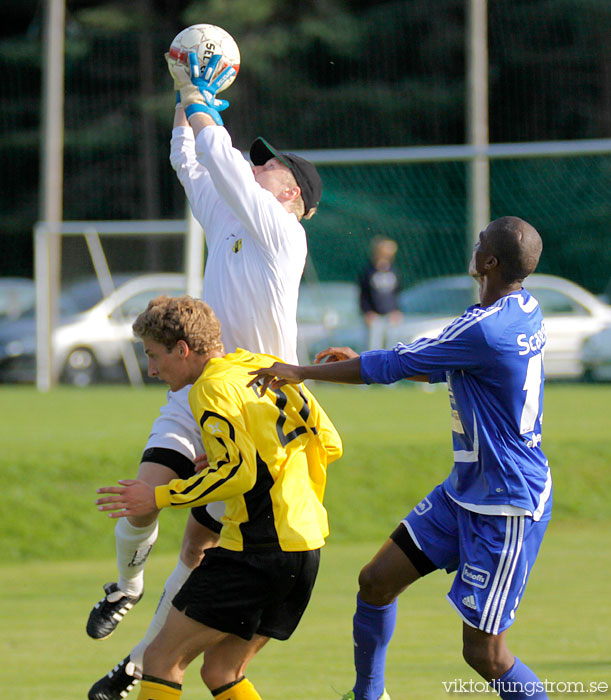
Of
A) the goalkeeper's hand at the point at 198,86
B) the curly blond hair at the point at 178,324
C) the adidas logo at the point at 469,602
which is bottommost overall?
the adidas logo at the point at 469,602

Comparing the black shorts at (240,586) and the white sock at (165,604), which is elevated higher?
the black shorts at (240,586)

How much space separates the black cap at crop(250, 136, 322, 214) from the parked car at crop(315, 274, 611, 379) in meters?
11.5

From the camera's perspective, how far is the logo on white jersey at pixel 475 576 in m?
4.57

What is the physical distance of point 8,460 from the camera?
387 inches

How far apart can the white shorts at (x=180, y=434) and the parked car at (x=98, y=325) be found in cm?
1466

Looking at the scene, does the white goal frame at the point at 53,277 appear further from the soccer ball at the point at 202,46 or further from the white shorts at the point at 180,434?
the white shorts at the point at 180,434

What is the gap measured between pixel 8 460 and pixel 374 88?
72.4ft

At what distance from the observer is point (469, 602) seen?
4.57m

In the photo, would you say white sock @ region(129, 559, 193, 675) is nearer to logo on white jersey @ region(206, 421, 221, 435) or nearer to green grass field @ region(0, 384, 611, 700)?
green grass field @ region(0, 384, 611, 700)

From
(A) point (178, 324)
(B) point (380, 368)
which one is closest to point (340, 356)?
(B) point (380, 368)

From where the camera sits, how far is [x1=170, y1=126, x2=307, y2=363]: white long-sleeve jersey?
469 centimetres

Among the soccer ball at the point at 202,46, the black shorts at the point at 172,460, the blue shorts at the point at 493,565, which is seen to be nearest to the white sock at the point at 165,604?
the black shorts at the point at 172,460

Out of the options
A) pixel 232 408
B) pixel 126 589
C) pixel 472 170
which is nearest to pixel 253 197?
pixel 232 408

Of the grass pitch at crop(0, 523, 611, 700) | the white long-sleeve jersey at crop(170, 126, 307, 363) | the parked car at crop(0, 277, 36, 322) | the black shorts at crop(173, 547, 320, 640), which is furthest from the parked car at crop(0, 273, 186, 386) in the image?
the black shorts at crop(173, 547, 320, 640)
